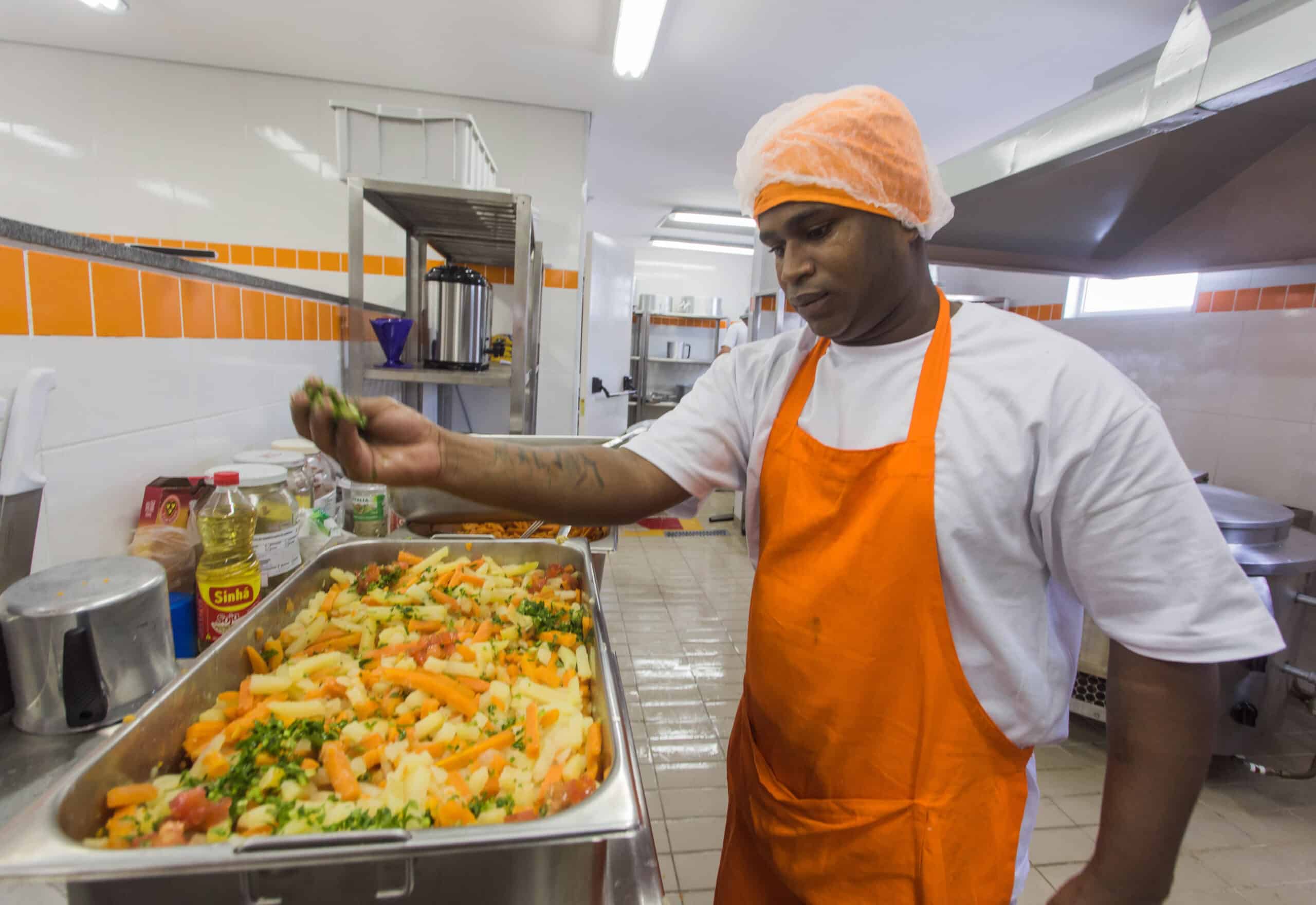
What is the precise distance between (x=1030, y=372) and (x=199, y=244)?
464cm

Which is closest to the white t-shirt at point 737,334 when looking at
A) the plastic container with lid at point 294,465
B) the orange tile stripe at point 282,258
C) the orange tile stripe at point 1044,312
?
the orange tile stripe at point 1044,312

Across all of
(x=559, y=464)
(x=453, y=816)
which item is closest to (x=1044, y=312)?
(x=559, y=464)

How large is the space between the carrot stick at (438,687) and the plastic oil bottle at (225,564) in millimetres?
340

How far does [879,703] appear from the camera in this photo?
97 centimetres

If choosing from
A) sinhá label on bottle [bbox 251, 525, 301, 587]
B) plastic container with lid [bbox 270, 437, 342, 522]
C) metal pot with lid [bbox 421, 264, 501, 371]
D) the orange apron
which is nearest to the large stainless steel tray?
the orange apron

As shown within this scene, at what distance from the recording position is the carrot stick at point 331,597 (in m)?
1.21

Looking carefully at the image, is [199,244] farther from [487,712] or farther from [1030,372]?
[1030,372]

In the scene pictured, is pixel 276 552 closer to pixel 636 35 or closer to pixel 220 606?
pixel 220 606

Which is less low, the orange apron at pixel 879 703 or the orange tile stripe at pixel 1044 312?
the orange tile stripe at pixel 1044 312

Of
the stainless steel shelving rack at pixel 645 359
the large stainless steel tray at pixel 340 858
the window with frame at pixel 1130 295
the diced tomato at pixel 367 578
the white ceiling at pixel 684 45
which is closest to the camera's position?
the large stainless steel tray at pixel 340 858

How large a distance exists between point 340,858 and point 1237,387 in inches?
160

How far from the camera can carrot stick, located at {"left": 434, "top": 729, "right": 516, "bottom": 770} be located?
2.72 feet

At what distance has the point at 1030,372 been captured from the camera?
93cm

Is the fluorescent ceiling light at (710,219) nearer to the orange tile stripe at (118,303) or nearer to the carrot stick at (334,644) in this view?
the orange tile stripe at (118,303)
